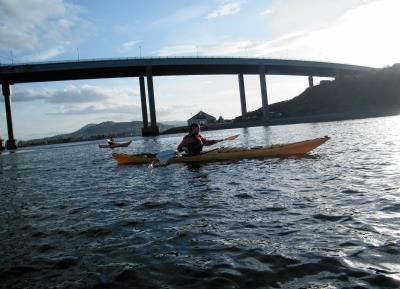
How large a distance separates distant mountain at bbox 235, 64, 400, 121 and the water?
198 ft

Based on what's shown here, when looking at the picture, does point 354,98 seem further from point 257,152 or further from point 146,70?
point 257,152

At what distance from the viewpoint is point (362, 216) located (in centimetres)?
693

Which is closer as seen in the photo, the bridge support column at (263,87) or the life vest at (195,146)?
the life vest at (195,146)

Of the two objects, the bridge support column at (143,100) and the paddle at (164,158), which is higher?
the bridge support column at (143,100)

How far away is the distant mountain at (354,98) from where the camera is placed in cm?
7219

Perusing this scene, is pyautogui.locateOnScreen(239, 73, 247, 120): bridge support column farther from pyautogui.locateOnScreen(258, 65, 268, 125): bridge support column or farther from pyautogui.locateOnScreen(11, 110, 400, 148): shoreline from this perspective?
pyautogui.locateOnScreen(11, 110, 400, 148): shoreline

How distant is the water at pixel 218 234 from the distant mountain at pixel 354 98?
6034cm

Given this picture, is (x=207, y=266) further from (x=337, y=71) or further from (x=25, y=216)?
(x=337, y=71)

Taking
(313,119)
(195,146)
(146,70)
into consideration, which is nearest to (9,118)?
(146,70)

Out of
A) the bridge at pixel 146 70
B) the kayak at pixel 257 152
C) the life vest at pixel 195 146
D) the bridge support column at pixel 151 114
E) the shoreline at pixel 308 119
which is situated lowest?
the kayak at pixel 257 152

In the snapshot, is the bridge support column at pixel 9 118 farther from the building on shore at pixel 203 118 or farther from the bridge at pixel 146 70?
the building on shore at pixel 203 118

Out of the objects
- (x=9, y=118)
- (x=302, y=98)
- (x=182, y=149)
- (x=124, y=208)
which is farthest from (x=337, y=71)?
(x=124, y=208)

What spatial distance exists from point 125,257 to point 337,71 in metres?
120

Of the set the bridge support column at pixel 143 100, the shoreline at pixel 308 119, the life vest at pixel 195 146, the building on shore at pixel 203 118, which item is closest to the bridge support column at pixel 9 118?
the bridge support column at pixel 143 100
